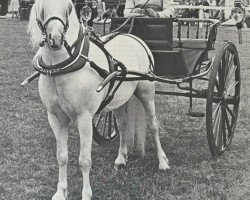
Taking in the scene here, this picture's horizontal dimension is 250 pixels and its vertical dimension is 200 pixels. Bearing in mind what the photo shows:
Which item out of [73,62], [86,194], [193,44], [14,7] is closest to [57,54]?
[73,62]

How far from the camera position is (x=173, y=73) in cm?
614

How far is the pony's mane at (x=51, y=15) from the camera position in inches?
156

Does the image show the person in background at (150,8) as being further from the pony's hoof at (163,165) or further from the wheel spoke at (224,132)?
the pony's hoof at (163,165)

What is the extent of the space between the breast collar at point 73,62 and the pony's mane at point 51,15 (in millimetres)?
86

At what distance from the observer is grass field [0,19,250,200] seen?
5008mm

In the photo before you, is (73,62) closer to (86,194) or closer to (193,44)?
(86,194)

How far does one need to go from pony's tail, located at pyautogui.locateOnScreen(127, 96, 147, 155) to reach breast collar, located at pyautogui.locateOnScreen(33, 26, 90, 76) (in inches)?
62.1

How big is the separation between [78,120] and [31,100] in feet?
15.7

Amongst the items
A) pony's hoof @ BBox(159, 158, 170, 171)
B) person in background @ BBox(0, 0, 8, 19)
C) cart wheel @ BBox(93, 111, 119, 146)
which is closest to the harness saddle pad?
cart wheel @ BBox(93, 111, 119, 146)

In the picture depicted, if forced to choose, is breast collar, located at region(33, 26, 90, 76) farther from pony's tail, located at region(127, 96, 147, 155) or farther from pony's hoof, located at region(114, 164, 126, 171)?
pony's hoof, located at region(114, 164, 126, 171)

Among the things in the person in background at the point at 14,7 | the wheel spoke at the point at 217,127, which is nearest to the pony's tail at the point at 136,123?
the wheel spoke at the point at 217,127

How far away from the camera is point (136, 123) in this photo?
596 cm

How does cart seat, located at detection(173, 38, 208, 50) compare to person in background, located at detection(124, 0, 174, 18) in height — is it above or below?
below

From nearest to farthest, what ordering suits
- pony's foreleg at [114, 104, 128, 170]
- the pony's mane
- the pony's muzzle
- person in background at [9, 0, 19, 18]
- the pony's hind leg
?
1. the pony's muzzle
2. the pony's mane
3. the pony's hind leg
4. pony's foreleg at [114, 104, 128, 170]
5. person in background at [9, 0, 19, 18]
